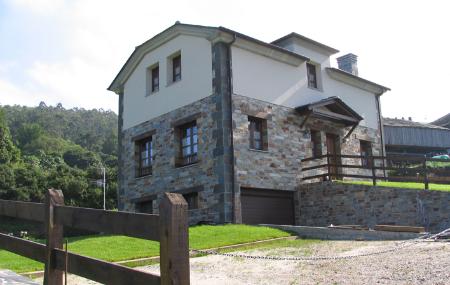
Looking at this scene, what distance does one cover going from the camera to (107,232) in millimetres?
3852

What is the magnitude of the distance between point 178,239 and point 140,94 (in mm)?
16969

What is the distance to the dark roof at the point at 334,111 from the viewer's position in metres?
17.6

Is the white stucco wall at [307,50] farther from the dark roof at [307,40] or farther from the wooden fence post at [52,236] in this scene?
the wooden fence post at [52,236]


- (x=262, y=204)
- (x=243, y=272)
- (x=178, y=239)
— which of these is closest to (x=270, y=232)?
(x=262, y=204)

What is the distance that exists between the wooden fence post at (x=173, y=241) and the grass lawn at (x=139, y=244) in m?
6.22

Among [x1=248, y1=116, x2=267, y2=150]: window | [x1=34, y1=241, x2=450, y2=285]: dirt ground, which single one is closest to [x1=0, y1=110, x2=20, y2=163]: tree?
[x1=248, y1=116, x2=267, y2=150]: window

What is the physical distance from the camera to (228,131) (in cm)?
1541

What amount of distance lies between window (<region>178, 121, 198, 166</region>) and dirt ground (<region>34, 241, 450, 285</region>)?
22.3ft

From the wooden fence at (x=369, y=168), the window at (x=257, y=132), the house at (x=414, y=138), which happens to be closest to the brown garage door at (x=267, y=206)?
the wooden fence at (x=369, y=168)

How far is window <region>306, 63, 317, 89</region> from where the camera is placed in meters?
19.4

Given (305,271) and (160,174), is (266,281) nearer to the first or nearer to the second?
(305,271)

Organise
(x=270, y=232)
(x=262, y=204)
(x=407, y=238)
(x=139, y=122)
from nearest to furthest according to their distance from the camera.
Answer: (x=407, y=238), (x=270, y=232), (x=262, y=204), (x=139, y=122)

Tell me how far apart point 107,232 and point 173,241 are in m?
0.94

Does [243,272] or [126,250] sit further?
[126,250]
